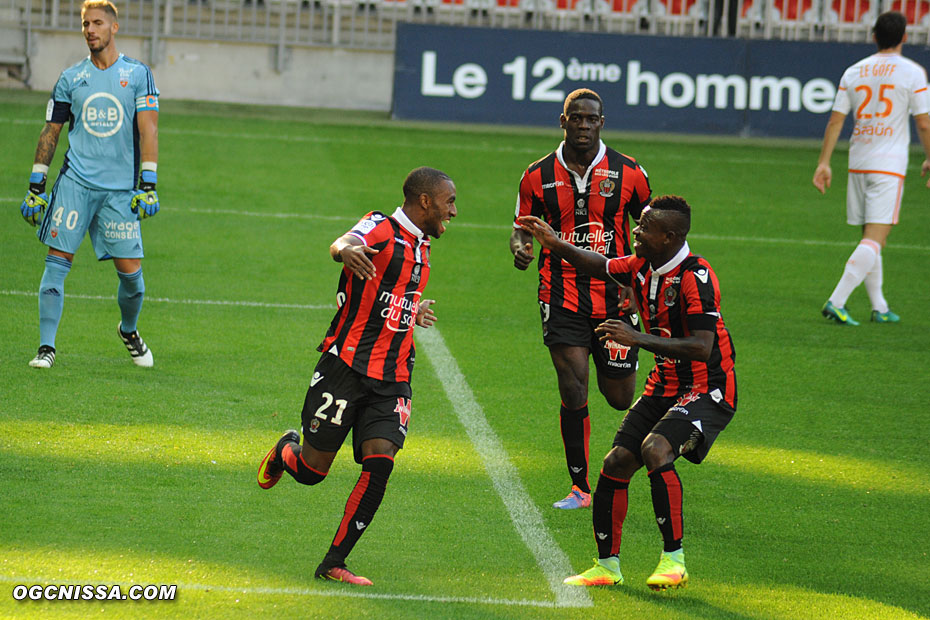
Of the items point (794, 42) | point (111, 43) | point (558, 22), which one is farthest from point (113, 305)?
point (558, 22)

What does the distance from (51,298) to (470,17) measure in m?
17.5

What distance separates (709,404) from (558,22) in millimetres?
20003

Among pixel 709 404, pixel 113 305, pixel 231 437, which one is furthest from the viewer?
pixel 113 305

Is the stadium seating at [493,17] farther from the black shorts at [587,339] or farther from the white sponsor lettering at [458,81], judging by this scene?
the black shorts at [587,339]

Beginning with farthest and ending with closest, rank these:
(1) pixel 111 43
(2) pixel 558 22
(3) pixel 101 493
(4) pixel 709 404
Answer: (2) pixel 558 22
(1) pixel 111 43
(3) pixel 101 493
(4) pixel 709 404

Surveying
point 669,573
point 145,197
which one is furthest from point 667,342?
point 145,197

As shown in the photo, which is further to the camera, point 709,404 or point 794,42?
point 794,42

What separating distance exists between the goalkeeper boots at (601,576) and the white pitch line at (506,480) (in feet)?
0.14

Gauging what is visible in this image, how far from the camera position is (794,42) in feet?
64.8

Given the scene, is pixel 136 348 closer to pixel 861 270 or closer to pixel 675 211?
pixel 675 211

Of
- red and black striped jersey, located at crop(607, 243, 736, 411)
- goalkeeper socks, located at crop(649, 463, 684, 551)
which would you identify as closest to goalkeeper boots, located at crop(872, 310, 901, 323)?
red and black striped jersey, located at crop(607, 243, 736, 411)

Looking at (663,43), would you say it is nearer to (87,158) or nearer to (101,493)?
(87,158)

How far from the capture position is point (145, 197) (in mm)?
7996

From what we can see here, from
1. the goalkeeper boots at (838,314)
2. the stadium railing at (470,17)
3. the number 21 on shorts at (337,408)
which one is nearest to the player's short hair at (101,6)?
the number 21 on shorts at (337,408)
